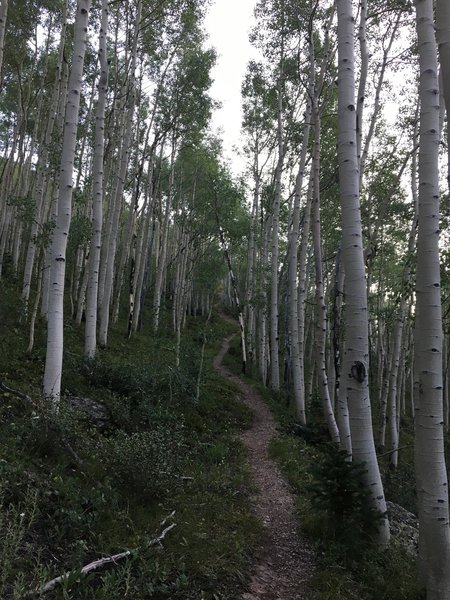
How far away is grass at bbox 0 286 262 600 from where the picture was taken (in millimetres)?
2967

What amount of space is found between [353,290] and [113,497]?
3.45 m

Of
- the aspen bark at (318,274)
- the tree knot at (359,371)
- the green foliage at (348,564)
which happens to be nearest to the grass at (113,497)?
the green foliage at (348,564)

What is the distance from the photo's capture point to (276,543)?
470 cm

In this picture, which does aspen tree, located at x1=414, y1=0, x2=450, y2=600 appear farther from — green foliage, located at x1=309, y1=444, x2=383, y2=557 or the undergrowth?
green foliage, located at x1=309, y1=444, x2=383, y2=557

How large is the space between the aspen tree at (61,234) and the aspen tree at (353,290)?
3.99 metres

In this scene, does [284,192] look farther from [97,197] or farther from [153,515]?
[153,515]

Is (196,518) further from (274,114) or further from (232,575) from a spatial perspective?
(274,114)

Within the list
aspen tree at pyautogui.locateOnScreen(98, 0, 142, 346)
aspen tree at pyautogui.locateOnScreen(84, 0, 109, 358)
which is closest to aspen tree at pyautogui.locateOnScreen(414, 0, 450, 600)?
aspen tree at pyautogui.locateOnScreen(84, 0, 109, 358)

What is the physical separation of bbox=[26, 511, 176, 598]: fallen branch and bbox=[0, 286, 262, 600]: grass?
6 centimetres

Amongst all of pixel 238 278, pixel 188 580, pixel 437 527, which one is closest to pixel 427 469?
pixel 437 527

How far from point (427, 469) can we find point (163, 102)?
1698cm

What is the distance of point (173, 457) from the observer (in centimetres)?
532

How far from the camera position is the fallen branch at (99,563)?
2.52 metres

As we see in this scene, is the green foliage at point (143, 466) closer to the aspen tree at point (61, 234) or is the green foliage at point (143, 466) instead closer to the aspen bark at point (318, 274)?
the aspen tree at point (61, 234)
